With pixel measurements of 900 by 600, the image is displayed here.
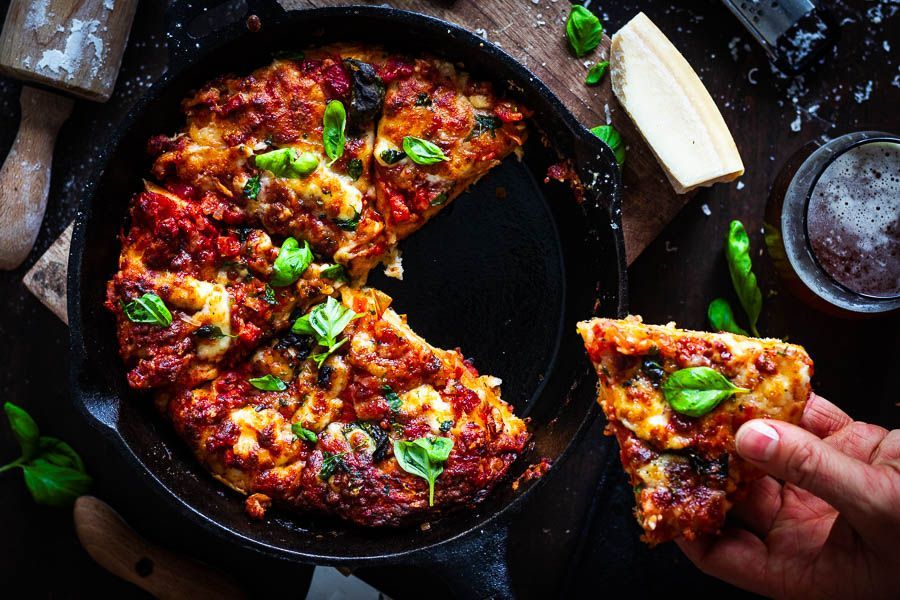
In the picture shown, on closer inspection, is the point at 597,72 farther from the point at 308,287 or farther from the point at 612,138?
the point at 308,287

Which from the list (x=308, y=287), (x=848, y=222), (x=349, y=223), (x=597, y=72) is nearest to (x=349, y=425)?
(x=308, y=287)

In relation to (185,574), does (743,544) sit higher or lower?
higher

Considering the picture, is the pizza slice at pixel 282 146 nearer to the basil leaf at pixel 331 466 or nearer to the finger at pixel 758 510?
the basil leaf at pixel 331 466

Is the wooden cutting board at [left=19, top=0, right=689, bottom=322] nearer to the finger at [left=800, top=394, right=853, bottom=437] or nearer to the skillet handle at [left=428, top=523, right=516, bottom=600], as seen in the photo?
the finger at [left=800, top=394, right=853, bottom=437]

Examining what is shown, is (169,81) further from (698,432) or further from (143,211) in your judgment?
(698,432)

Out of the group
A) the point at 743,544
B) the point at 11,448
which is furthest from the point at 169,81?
the point at 743,544

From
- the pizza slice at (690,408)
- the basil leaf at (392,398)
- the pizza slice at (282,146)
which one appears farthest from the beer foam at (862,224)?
the pizza slice at (282,146)
